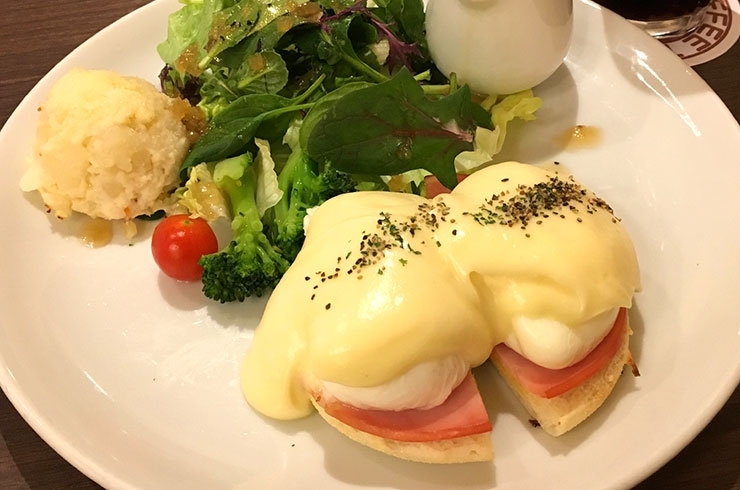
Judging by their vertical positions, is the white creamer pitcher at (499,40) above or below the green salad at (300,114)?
above

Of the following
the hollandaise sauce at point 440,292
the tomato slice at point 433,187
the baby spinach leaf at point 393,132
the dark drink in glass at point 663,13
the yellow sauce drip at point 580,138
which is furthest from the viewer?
the dark drink in glass at point 663,13

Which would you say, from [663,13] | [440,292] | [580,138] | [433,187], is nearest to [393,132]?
[433,187]

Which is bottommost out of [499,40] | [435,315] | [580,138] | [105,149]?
[105,149]

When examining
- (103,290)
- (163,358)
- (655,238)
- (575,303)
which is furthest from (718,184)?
(103,290)

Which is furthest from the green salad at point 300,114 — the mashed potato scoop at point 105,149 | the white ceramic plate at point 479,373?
the white ceramic plate at point 479,373

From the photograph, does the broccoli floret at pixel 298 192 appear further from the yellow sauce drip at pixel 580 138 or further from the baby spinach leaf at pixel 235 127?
the yellow sauce drip at pixel 580 138

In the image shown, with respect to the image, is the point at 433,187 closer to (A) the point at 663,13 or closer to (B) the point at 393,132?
(B) the point at 393,132
